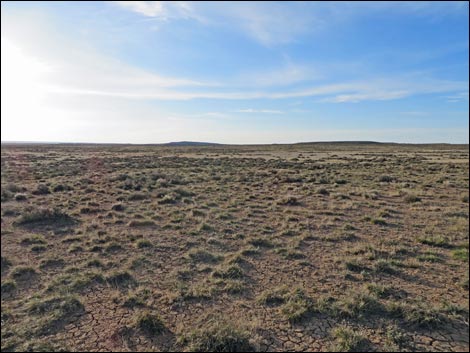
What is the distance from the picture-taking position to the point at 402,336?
5.15m

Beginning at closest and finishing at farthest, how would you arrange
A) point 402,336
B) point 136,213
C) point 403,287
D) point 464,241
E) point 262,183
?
point 402,336 → point 403,287 → point 464,241 → point 136,213 → point 262,183

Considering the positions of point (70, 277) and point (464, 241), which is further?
point (464, 241)

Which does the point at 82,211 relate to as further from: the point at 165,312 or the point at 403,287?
the point at 403,287

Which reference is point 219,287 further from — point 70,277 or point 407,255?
point 407,255

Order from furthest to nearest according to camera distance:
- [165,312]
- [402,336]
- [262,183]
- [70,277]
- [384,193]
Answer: [262,183]
[384,193]
[70,277]
[165,312]
[402,336]

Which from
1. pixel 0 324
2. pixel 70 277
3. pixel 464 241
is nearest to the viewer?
pixel 0 324

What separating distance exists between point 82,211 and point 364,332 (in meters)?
13.6

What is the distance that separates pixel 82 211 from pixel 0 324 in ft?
32.6

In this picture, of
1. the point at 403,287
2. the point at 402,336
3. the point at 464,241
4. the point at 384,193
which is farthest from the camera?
the point at 384,193

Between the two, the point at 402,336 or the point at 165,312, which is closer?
the point at 402,336

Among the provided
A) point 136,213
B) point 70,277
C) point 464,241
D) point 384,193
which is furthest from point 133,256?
point 384,193

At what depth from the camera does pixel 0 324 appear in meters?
5.66

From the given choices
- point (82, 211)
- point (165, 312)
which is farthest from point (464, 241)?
point (82, 211)

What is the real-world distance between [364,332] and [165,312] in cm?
359
